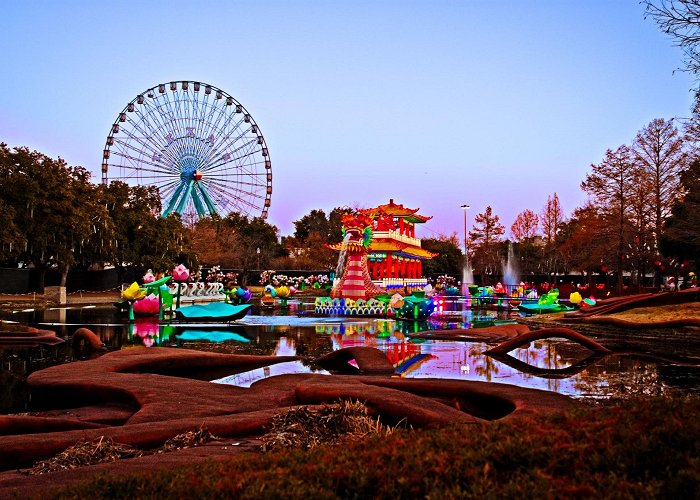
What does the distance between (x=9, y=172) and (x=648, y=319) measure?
30170 mm

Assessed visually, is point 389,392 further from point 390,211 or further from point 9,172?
point 390,211

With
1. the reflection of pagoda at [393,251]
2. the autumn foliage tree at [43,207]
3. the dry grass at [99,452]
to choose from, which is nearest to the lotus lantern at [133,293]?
the autumn foliage tree at [43,207]

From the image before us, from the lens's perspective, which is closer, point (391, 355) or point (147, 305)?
point (391, 355)

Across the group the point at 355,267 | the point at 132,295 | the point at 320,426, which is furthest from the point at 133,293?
the point at 320,426

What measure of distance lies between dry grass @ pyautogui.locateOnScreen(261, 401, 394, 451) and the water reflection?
12.7 feet

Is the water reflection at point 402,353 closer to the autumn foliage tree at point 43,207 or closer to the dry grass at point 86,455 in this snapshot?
the dry grass at point 86,455

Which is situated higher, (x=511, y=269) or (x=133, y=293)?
(x=511, y=269)

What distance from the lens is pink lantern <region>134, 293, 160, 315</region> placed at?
77.0 feet

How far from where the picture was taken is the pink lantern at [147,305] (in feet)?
77.0

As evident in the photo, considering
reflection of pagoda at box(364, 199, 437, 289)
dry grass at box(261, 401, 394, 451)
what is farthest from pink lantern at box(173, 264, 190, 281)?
reflection of pagoda at box(364, 199, 437, 289)

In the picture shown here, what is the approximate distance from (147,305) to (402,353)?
12.4 metres

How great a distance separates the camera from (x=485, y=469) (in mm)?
3504

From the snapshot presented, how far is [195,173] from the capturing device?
5541 centimetres

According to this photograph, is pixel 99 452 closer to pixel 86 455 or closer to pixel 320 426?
pixel 86 455
